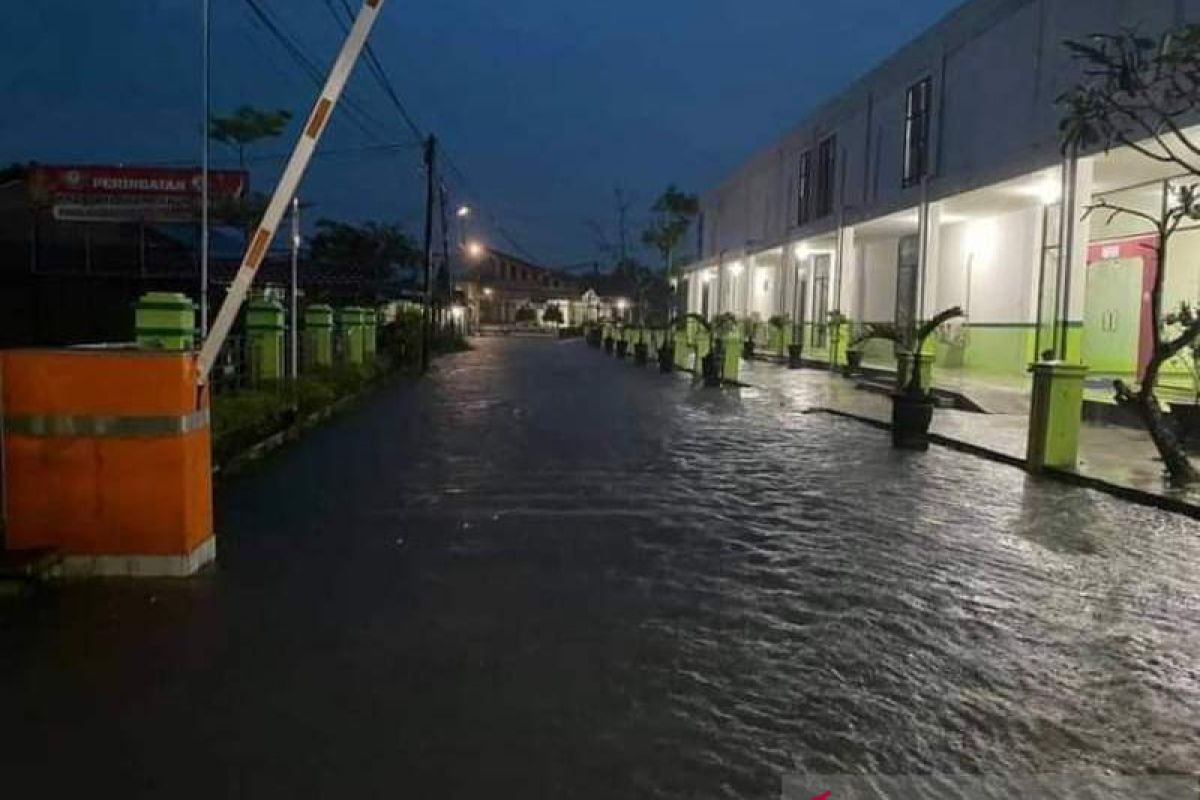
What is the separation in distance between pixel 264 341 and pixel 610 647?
1212 centimetres

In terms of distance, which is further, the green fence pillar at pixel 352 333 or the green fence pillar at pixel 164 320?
the green fence pillar at pixel 352 333

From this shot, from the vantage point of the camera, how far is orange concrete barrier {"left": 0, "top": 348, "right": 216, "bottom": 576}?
19.8 ft

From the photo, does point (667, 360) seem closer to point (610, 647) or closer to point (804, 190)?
point (804, 190)

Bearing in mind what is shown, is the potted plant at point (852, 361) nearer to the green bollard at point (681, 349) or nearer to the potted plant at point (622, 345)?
the green bollard at point (681, 349)

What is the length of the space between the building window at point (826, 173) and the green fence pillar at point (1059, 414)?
24.3 m

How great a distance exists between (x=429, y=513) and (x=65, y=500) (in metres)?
2.90

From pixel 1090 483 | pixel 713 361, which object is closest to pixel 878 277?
pixel 713 361

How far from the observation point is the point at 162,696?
4.27m

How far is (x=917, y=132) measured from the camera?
1078 inches

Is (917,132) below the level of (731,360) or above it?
A: above

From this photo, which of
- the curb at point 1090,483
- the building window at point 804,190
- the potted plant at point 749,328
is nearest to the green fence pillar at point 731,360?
the curb at point 1090,483

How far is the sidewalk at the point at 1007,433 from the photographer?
34.3 ft

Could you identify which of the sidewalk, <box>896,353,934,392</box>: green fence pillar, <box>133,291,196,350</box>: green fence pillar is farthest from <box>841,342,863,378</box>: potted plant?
<box>133,291,196,350</box>: green fence pillar

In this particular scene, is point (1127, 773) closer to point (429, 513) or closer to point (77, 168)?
point (429, 513)
